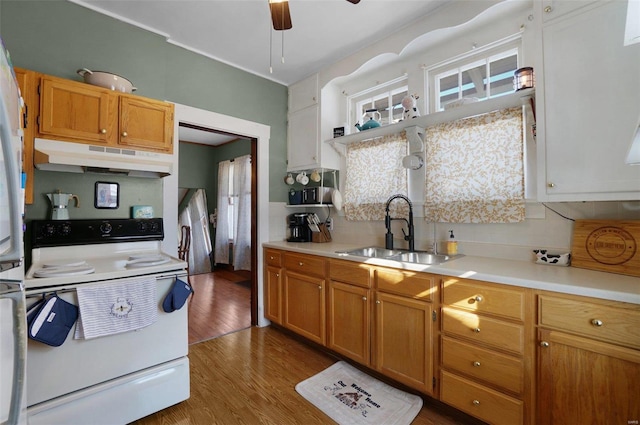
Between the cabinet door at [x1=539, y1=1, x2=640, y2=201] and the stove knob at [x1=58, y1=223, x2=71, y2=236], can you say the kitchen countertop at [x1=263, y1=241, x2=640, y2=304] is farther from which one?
the stove knob at [x1=58, y1=223, x2=71, y2=236]

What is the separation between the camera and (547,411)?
1.33 metres

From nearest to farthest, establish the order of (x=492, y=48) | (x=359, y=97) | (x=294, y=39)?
(x=492, y=48), (x=294, y=39), (x=359, y=97)

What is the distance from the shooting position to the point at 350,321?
2184 mm

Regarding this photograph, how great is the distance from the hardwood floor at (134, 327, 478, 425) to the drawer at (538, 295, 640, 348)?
A: 81 cm

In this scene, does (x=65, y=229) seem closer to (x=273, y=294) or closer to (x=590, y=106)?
(x=273, y=294)

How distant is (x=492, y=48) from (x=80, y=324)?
317cm

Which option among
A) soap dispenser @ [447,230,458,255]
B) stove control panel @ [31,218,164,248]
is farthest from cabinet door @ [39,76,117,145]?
soap dispenser @ [447,230,458,255]

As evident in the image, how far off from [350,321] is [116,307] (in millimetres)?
1539

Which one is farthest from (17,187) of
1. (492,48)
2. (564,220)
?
(492,48)

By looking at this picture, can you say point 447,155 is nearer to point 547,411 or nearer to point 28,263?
point 547,411

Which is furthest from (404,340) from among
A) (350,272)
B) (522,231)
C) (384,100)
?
(384,100)

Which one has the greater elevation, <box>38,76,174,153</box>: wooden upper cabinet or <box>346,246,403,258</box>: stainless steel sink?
<box>38,76,174,153</box>: wooden upper cabinet

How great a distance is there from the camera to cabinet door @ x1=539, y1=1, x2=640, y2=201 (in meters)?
1.31

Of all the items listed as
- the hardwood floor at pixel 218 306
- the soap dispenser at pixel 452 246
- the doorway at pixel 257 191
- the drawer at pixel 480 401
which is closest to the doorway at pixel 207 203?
the hardwood floor at pixel 218 306
